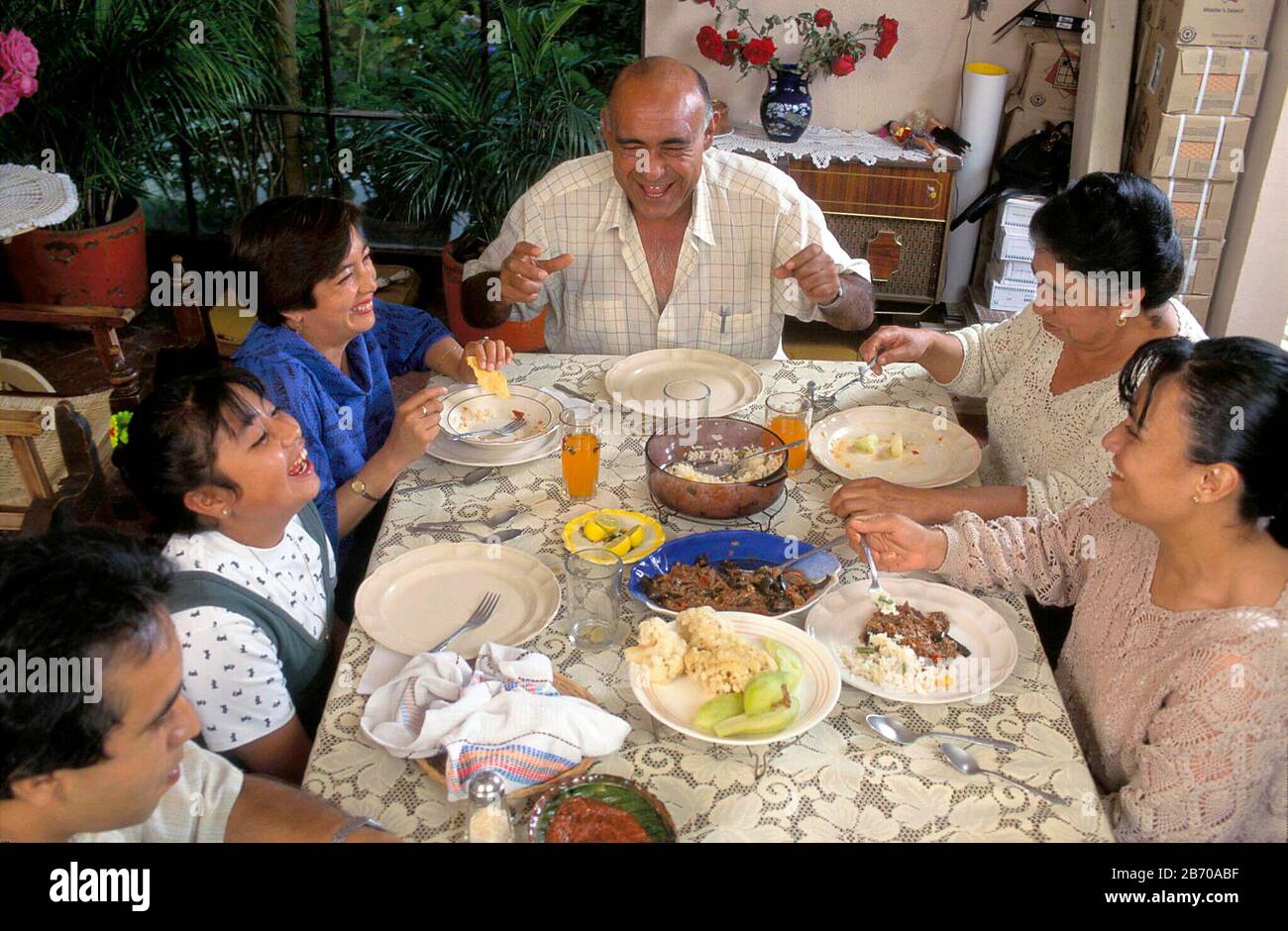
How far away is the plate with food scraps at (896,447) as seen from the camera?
2436mm

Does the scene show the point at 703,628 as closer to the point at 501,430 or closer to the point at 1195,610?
the point at 1195,610

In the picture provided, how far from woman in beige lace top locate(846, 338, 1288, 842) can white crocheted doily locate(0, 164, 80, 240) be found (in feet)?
10.2

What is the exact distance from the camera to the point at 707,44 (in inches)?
188

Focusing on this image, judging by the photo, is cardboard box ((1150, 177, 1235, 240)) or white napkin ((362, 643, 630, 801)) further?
cardboard box ((1150, 177, 1235, 240))

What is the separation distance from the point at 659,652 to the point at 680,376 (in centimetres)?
122

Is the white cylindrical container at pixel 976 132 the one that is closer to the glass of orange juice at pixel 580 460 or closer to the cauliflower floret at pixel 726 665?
the glass of orange juice at pixel 580 460

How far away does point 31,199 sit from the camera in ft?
11.4

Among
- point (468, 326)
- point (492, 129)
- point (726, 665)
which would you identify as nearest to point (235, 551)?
point (726, 665)

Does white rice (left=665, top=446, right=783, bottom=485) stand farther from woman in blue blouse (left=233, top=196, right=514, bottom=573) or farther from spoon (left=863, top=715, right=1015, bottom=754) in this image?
spoon (left=863, top=715, right=1015, bottom=754)

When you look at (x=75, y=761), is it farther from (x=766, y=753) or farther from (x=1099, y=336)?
(x=1099, y=336)

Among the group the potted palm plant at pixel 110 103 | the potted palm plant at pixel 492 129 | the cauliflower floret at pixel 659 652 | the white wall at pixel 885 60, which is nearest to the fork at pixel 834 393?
the cauliflower floret at pixel 659 652

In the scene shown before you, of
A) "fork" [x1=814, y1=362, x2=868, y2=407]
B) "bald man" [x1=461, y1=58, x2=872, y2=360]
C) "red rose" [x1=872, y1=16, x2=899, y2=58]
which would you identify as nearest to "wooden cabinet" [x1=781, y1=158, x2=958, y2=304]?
"red rose" [x1=872, y1=16, x2=899, y2=58]

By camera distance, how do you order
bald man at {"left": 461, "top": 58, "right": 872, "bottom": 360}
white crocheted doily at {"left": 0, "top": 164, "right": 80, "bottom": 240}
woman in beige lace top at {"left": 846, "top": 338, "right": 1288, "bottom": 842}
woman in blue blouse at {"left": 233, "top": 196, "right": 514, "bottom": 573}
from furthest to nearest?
white crocheted doily at {"left": 0, "top": 164, "right": 80, "bottom": 240} → bald man at {"left": 461, "top": 58, "right": 872, "bottom": 360} → woman in blue blouse at {"left": 233, "top": 196, "right": 514, "bottom": 573} → woman in beige lace top at {"left": 846, "top": 338, "right": 1288, "bottom": 842}

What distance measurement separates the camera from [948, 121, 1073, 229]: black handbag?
484cm
